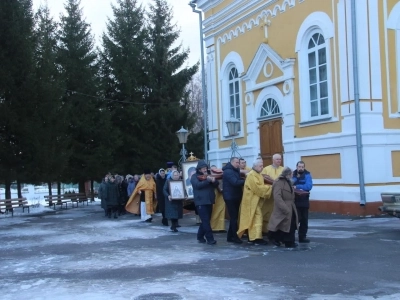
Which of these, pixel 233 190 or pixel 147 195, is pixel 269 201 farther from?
pixel 147 195

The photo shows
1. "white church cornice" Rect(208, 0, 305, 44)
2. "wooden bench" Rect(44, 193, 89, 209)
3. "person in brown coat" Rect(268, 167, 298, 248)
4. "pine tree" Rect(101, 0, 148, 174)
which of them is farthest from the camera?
"pine tree" Rect(101, 0, 148, 174)

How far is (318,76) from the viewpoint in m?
19.0

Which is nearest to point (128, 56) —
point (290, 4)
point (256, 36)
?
point (256, 36)

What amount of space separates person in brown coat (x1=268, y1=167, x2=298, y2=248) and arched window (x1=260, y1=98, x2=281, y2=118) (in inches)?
401

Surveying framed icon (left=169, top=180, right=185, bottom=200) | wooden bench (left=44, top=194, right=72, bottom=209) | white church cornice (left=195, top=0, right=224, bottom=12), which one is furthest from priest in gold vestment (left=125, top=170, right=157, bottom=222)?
wooden bench (left=44, top=194, right=72, bottom=209)

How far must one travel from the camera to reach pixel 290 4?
20266mm

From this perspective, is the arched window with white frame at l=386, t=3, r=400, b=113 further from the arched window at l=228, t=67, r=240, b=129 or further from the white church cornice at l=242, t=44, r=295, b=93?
the arched window at l=228, t=67, r=240, b=129

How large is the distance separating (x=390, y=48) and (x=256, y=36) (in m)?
6.28

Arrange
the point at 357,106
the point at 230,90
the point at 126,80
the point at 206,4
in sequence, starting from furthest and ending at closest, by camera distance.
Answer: the point at 126,80 < the point at 206,4 < the point at 230,90 < the point at 357,106

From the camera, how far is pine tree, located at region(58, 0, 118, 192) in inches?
1395

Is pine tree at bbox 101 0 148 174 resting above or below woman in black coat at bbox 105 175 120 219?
above

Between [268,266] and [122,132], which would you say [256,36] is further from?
[122,132]

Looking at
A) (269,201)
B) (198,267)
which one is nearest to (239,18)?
(269,201)

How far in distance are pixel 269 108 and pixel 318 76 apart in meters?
3.09
